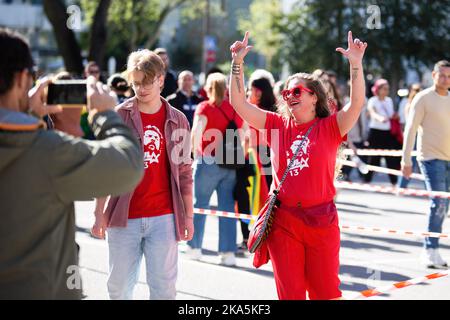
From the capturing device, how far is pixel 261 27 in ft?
169

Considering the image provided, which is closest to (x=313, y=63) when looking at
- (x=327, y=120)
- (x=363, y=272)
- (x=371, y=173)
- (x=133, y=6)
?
(x=133, y=6)

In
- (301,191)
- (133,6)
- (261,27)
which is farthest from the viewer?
(261,27)

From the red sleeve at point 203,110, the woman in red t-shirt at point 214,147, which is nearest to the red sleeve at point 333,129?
the woman in red t-shirt at point 214,147

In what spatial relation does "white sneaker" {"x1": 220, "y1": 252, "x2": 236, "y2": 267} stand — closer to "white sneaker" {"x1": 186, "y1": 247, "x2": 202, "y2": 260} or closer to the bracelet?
"white sneaker" {"x1": 186, "y1": 247, "x2": 202, "y2": 260}

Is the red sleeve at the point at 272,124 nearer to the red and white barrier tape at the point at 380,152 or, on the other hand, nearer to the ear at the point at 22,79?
the ear at the point at 22,79

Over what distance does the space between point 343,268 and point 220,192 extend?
4.82 ft

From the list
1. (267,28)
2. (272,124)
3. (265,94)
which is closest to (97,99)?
(272,124)

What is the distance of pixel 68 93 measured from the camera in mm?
3172

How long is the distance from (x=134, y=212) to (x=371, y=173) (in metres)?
11.9

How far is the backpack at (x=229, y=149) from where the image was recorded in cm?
829

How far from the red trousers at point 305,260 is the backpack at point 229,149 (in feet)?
11.7

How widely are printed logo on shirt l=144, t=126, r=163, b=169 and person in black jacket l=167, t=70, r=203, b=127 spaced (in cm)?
518

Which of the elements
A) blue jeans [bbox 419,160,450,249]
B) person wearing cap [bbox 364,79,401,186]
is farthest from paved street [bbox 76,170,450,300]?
person wearing cap [bbox 364,79,401,186]
